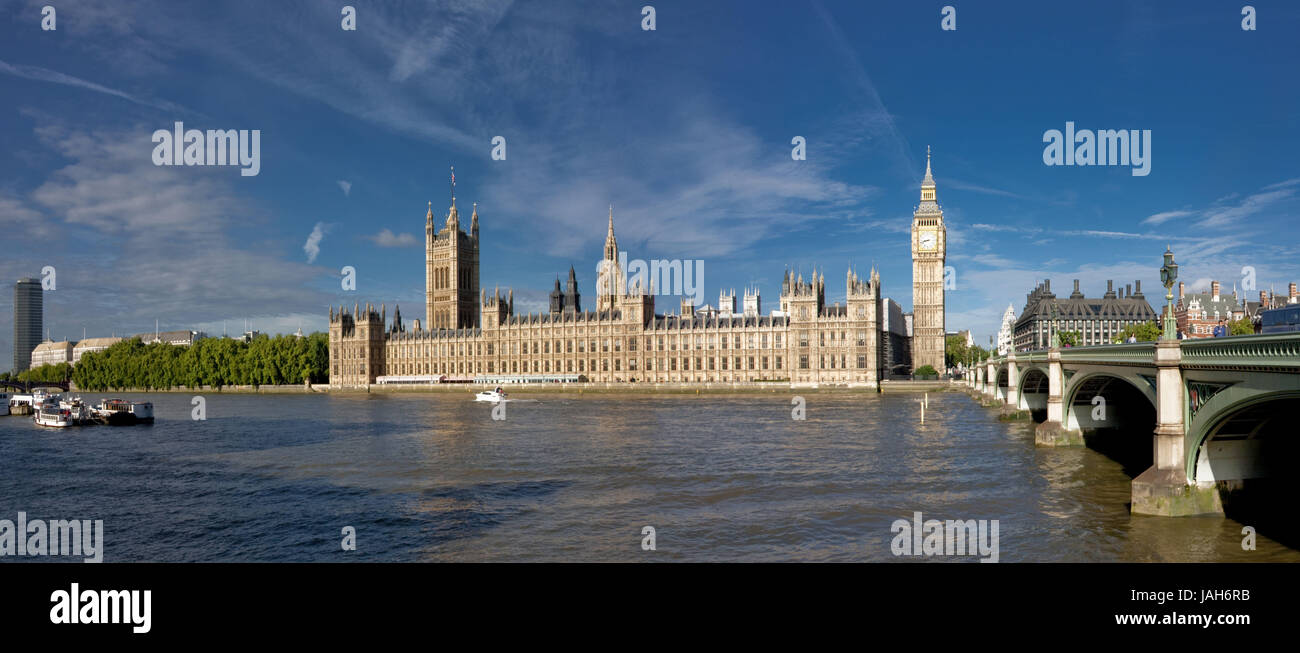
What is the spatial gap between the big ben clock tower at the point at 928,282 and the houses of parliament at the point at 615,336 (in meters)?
0.25

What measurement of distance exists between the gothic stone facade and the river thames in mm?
56343

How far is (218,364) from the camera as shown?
519 ft

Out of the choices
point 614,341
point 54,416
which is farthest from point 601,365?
point 54,416

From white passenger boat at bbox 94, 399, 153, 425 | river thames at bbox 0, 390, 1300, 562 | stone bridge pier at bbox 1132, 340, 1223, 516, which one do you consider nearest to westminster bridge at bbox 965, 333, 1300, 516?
stone bridge pier at bbox 1132, 340, 1223, 516

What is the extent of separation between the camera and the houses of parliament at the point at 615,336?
11425 cm

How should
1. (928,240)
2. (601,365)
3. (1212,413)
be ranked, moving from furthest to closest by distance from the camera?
(928,240) → (601,365) → (1212,413)

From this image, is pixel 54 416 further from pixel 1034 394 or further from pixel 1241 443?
pixel 1034 394

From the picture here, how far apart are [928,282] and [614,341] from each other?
192ft

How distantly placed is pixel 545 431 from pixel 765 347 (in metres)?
68.9

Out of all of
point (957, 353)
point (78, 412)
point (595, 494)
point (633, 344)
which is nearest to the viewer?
point (595, 494)

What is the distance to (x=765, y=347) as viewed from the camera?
4717 inches
